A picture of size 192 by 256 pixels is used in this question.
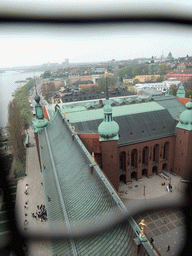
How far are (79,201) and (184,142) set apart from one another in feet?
34.1

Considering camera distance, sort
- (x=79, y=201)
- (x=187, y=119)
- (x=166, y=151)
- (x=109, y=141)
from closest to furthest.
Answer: (x=79, y=201) → (x=109, y=141) → (x=187, y=119) → (x=166, y=151)

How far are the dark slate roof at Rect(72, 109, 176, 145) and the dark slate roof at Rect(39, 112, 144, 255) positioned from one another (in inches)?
197

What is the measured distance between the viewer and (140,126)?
13.7 meters

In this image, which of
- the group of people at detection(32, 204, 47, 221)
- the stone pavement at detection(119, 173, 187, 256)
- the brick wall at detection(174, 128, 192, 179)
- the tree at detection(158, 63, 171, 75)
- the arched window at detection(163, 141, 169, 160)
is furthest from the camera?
the tree at detection(158, 63, 171, 75)

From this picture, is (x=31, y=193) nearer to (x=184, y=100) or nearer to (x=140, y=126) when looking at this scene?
(x=140, y=126)

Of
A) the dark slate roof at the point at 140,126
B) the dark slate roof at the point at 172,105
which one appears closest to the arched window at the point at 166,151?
the dark slate roof at the point at 140,126

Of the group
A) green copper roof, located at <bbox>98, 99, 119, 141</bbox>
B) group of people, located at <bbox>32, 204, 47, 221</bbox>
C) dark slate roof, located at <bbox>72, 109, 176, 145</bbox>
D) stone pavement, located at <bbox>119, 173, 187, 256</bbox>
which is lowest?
stone pavement, located at <bbox>119, 173, 187, 256</bbox>

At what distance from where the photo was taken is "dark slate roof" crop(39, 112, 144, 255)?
3086 mm

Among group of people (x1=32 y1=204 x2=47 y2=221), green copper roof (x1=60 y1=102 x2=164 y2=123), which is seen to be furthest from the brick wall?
group of people (x1=32 y1=204 x2=47 y2=221)

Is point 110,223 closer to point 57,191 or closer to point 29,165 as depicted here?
point 57,191

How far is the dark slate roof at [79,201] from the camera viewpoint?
309cm

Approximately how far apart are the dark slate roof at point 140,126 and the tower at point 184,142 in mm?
816

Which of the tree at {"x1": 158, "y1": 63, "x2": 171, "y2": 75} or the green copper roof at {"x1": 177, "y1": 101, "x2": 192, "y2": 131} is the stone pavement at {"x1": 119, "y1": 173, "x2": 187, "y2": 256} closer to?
the green copper roof at {"x1": 177, "y1": 101, "x2": 192, "y2": 131}

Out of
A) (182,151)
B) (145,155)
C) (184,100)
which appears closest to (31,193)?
(145,155)
